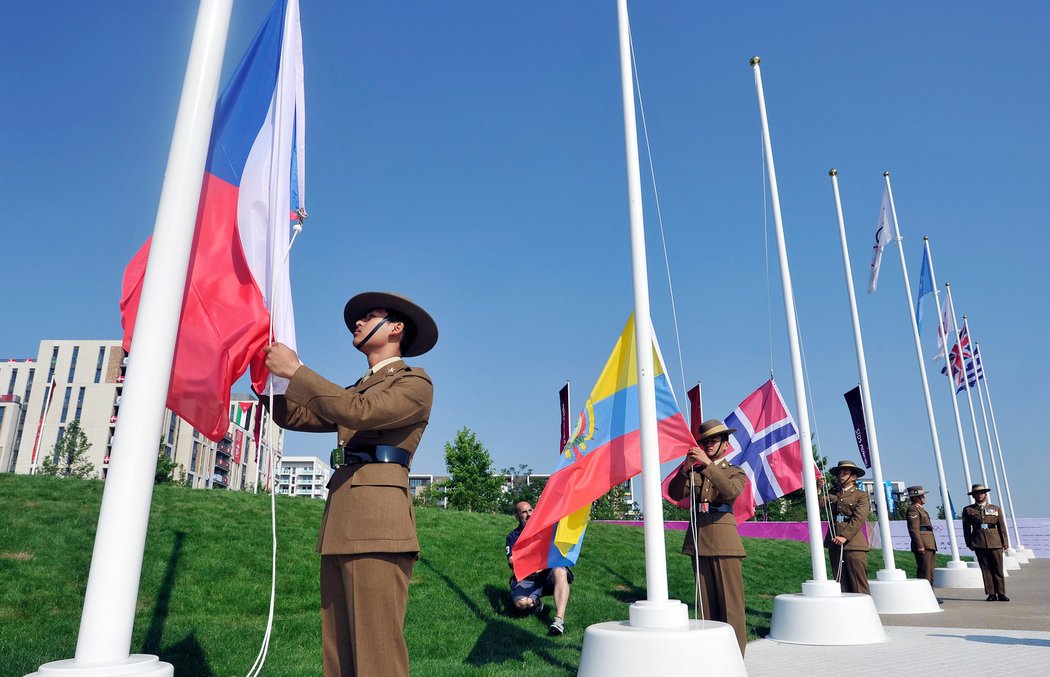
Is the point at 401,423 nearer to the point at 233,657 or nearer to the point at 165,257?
the point at 165,257

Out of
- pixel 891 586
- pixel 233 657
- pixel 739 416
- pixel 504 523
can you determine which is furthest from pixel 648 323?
pixel 504 523

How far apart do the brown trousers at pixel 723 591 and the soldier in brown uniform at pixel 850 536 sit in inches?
204

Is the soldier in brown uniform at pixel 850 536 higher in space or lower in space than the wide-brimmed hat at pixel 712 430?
lower

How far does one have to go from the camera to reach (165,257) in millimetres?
2979

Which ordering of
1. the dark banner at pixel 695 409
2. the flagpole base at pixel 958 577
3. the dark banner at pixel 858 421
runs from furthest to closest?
the flagpole base at pixel 958 577, the dark banner at pixel 858 421, the dark banner at pixel 695 409

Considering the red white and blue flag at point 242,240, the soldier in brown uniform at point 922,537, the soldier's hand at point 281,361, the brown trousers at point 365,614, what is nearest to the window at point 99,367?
the soldier in brown uniform at point 922,537

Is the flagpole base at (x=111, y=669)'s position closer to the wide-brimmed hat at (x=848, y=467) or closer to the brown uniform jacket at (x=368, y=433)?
the brown uniform jacket at (x=368, y=433)

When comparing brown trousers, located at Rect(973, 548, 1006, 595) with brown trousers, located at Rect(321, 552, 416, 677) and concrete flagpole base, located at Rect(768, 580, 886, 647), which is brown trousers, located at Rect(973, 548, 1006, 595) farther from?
brown trousers, located at Rect(321, 552, 416, 677)

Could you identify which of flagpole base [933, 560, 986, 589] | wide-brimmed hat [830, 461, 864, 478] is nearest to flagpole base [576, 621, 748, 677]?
wide-brimmed hat [830, 461, 864, 478]

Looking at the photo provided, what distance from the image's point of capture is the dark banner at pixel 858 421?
12648 millimetres

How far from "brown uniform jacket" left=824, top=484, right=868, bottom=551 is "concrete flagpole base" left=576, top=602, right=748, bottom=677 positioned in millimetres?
7708

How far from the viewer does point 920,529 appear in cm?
1597

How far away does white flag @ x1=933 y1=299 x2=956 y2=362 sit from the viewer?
21375 millimetres

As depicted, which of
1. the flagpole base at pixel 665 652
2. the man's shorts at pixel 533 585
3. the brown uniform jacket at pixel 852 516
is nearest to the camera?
the flagpole base at pixel 665 652
